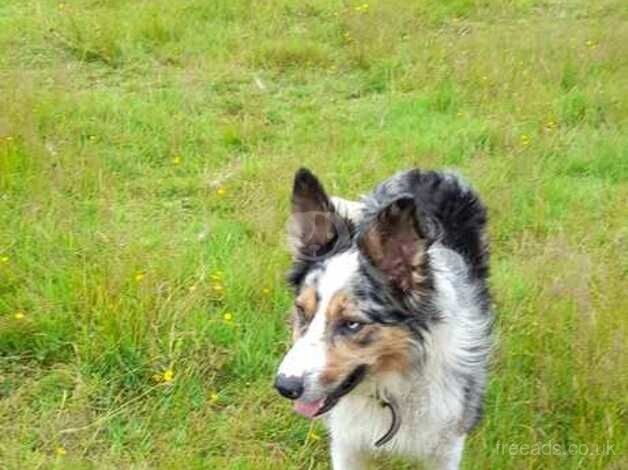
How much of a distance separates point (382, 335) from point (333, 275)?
242 millimetres

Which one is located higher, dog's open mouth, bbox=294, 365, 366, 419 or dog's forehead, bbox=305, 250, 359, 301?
dog's forehead, bbox=305, 250, 359, 301

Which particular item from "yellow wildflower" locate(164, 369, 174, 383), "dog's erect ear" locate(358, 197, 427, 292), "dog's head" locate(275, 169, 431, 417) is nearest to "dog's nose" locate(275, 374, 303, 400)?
"dog's head" locate(275, 169, 431, 417)

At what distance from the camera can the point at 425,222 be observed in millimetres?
2953

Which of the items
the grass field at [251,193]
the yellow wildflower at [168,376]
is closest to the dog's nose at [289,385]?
the grass field at [251,193]

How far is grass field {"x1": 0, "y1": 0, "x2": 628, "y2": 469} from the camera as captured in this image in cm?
376

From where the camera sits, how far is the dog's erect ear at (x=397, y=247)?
2.89 metres

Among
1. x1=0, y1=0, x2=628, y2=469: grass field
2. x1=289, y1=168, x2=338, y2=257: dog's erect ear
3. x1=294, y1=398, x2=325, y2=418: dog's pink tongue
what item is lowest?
x1=0, y1=0, x2=628, y2=469: grass field

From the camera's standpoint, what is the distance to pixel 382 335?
298 cm

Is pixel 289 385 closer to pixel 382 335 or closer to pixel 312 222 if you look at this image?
pixel 382 335

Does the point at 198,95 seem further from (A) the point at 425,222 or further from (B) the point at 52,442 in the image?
(A) the point at 425,222


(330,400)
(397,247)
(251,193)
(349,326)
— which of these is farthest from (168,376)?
(251,193)

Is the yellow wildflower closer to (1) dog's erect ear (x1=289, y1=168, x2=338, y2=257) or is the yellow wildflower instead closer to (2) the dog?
(2) the dog

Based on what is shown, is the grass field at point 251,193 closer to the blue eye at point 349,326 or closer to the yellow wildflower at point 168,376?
the yellow wildflower at point 168,376

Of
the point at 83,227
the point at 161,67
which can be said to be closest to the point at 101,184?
the point at 83,227
